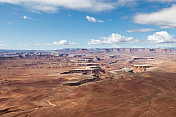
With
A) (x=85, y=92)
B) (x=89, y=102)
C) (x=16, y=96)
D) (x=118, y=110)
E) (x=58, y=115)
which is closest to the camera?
(x=58, y=115)

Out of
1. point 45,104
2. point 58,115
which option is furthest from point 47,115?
point 45,104

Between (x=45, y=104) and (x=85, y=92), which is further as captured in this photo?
(x=85, y=92)

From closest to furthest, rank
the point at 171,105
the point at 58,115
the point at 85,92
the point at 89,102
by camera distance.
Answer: the point at 58,115, the point at 171,105, the point at 89,102, the point at 85,92

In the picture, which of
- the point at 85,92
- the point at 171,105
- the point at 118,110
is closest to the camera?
the point at 118,110

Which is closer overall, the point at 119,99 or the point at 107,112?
the point at 107,112

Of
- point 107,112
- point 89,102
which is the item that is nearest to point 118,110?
point 107,112

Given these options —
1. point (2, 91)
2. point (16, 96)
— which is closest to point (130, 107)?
point (16, 96)

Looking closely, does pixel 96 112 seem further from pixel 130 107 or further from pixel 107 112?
pixel 130 107

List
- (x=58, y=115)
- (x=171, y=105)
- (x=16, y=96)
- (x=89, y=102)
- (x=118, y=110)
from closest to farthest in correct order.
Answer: (x=58, y=115), (x=118, y=110), (x=171, y=105), (x=89, y=102), (x=16, y=96)

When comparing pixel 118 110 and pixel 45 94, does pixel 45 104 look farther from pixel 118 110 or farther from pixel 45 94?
pixel 118 110
